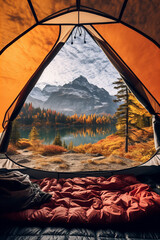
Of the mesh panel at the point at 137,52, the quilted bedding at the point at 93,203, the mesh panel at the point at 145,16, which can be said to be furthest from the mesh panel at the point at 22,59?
the quilted bedding at the point at 93,203

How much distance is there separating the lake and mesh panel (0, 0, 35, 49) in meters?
20.9

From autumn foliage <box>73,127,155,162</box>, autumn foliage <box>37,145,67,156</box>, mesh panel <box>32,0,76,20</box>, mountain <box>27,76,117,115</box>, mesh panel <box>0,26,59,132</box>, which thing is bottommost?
autumn foliage <box>37,145,67,156</box>

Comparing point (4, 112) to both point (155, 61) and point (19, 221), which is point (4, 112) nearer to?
point (19, 221)

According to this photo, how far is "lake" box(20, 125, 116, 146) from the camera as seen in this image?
22766 millimetres

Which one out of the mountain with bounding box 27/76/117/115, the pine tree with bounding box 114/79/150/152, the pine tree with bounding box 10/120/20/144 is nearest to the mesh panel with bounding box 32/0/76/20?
the pine tree with bounding box 114/79/150/152

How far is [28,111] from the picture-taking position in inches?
940

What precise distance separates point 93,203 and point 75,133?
77.6 ft

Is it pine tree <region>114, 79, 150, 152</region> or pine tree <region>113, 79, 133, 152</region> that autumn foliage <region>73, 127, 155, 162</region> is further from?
pine tree <region>113, 79, 133, 152</region>

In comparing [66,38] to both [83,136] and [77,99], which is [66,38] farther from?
[77,99]

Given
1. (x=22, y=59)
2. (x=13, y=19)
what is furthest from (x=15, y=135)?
(x=13, y=19)

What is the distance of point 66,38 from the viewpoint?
7.13 ft

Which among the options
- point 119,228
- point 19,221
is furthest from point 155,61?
point 19,221

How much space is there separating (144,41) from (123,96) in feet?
23.3

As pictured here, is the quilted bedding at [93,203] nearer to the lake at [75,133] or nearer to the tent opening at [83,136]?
the tent opening at [83,136]
